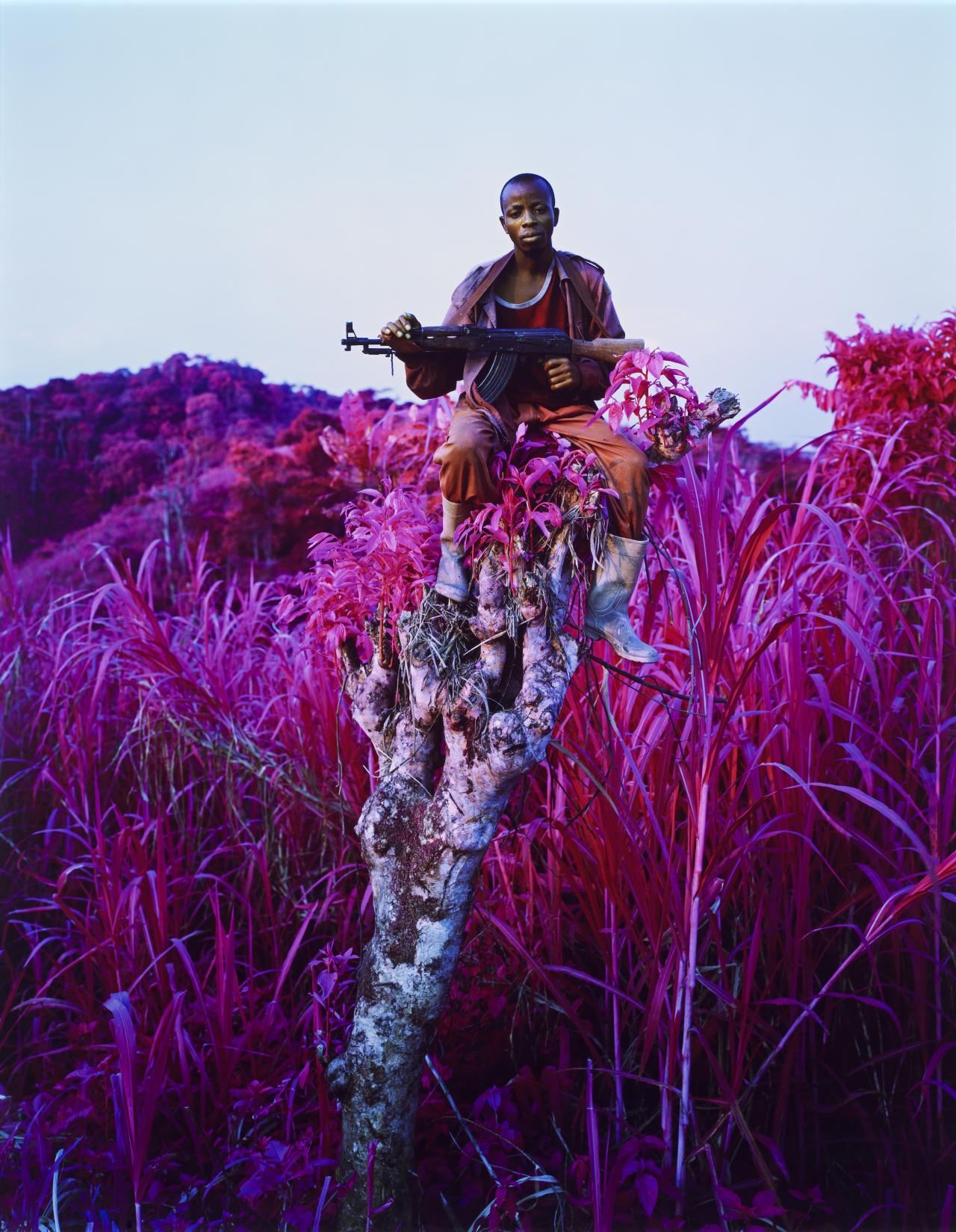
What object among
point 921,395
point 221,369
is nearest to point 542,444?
point 921,395

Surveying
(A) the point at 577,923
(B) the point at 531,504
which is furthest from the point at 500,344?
(A) the point at 577,923

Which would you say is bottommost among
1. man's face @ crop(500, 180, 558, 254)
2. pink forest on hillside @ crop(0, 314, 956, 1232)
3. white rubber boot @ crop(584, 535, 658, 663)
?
pink forest on hillside @ crop(0, 314, 956, 1232)

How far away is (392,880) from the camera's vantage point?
128cm

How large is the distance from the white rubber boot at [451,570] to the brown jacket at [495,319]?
176 millimetres

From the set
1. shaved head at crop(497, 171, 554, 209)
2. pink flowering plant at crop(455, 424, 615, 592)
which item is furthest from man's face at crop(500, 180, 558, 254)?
pink flowering plant at crop(455, 424, 615, 592)

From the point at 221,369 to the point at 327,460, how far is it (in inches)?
58.3

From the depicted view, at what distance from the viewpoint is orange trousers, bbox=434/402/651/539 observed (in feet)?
3.89

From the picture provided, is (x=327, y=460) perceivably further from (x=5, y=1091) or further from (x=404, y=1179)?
(x=404, y=1179)

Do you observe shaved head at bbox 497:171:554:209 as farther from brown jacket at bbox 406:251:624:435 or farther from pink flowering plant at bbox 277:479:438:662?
pink flowering plant at bbox 277:479:438:662

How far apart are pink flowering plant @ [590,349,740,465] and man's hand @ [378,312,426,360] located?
0.92ft

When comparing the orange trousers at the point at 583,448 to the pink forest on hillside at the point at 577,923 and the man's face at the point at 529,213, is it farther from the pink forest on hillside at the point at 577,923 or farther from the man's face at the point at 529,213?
the man's face at the point at 529,213

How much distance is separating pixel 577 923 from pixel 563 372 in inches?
41.5

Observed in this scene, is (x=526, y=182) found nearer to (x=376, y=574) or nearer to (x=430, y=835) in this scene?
(x=376, y=574)

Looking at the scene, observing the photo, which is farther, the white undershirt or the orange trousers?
the white undershirt
